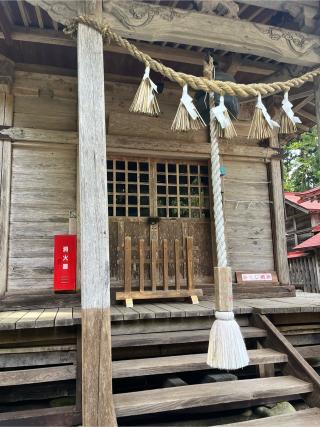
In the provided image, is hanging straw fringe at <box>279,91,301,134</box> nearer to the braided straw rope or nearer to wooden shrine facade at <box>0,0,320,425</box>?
wooden shrine facade at <box>0,0,320,425</box>

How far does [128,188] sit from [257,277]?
7.28 feet

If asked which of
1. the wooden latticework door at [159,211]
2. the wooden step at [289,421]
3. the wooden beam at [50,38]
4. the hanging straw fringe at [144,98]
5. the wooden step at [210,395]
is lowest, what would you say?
the wooden step at [289,421]

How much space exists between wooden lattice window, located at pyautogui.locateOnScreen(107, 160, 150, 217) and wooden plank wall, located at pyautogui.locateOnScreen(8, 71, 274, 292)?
410mm

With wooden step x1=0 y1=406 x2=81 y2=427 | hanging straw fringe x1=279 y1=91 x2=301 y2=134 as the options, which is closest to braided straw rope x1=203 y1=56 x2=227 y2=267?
hanging straw fringe x1=279 y1=91 x2=301 y2=134

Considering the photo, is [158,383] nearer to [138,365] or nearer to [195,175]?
[138,365]

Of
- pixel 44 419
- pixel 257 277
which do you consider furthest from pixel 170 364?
pixel 257 277

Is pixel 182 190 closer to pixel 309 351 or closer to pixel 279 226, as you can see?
pixel 279 226

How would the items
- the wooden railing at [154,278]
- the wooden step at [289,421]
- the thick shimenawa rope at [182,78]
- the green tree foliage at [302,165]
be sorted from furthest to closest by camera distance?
the green tree foliage at [302,165] → the wooden railing at [154,278] → the thick shimenawa rope at [182,78] → the wooden step at [289,421]

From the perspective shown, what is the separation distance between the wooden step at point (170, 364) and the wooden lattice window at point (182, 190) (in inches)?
90.7

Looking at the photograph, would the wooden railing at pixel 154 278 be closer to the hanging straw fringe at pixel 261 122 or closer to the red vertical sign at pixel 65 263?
the red vertical sign at pixel 65 263

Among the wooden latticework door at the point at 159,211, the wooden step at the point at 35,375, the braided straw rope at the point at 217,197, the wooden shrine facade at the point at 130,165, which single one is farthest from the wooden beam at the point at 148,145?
the wooden step at the point at 35,375

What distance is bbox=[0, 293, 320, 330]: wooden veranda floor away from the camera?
110 inches

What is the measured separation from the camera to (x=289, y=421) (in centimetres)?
220

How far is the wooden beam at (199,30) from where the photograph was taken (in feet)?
9.11
